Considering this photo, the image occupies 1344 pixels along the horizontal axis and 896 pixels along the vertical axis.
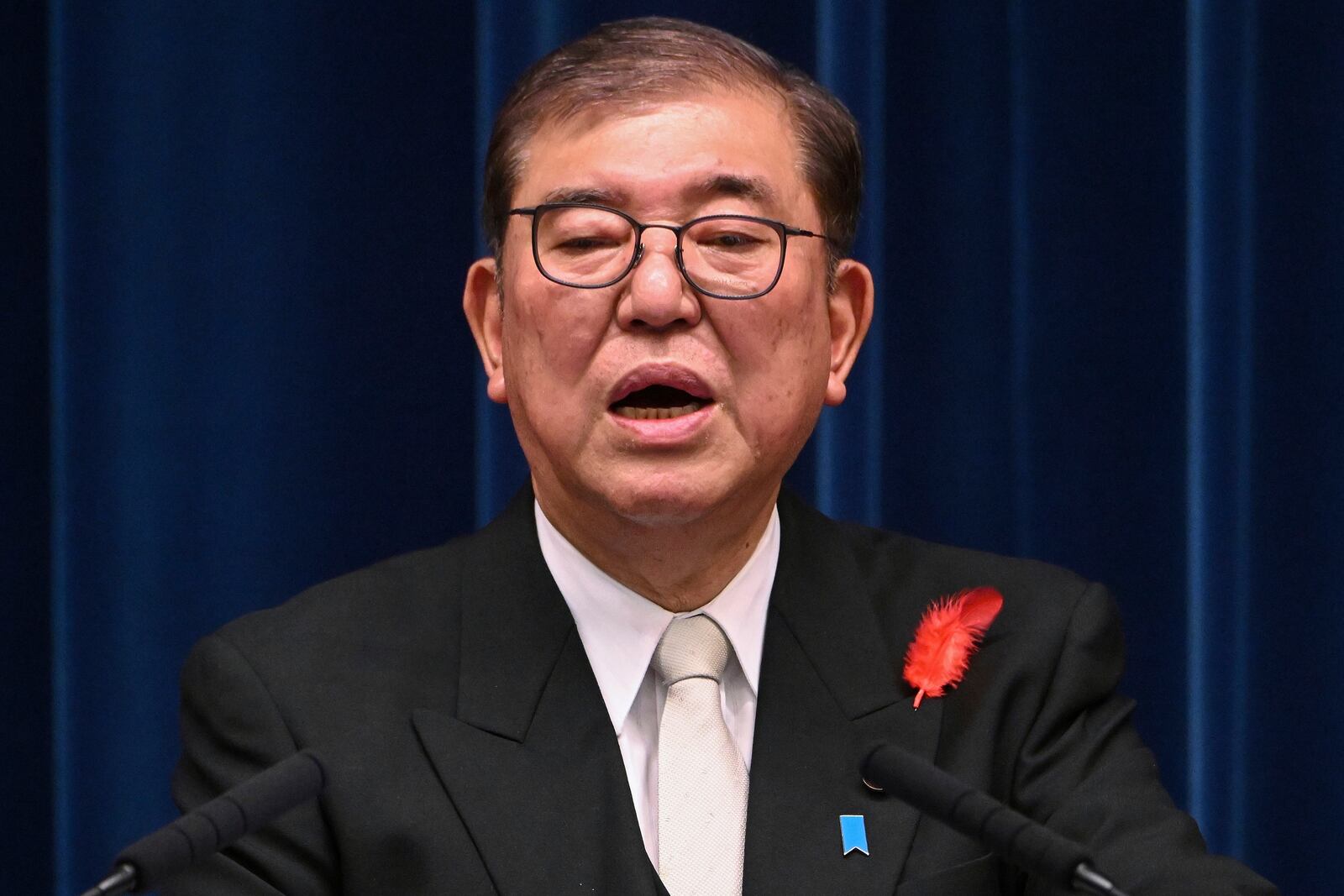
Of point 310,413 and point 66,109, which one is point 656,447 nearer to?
point 310,413

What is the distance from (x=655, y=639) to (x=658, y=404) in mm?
208

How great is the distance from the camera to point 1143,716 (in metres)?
2.12

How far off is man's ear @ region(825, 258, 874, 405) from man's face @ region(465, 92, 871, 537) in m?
0.08

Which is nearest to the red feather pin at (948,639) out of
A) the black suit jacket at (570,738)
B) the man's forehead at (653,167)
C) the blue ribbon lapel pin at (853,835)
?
the black suit jacket at (570,738)

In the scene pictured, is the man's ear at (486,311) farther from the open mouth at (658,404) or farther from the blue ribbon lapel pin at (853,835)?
the blue ribbon lapel pin at (853,835)

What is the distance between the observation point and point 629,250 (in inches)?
56.3

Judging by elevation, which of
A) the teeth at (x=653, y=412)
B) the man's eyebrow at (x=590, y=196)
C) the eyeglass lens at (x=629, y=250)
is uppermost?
the man's eyebrow at (x=590, y=196)

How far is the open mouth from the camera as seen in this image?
1.43 meters

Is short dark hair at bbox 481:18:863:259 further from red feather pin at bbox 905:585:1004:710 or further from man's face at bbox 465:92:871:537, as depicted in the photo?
red feather pin at bbox 905:585:1004:710

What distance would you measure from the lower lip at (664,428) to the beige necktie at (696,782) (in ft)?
0.61

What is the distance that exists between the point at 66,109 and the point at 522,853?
114 centimetres

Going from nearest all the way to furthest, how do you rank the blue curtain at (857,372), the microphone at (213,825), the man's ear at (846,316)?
the microphone at (213,825), the man's ear at (846,316), the blue curtain at (857,372)

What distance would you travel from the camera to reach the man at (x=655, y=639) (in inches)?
53.4

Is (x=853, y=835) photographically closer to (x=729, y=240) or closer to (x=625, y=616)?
(x=625, y=616)
